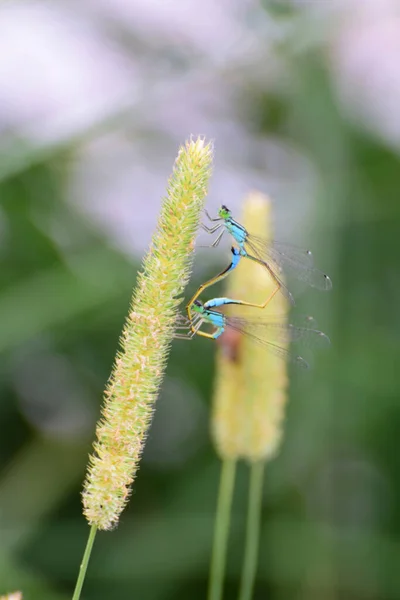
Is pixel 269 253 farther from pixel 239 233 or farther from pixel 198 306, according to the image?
pixel 198 306

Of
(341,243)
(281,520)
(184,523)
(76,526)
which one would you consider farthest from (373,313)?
(76,526)

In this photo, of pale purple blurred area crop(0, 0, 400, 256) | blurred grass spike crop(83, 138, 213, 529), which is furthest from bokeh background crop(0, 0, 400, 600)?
blurred grass spike crop(83, 138, 213, 529)

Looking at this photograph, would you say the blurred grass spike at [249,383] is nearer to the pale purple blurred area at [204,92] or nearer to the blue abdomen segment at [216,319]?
the blue abdomen segment at [216,319]

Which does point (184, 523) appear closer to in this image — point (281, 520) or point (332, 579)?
point (281, 520)

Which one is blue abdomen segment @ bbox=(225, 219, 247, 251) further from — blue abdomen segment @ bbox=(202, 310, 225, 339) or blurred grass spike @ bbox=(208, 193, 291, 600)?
blue abdomen segment @ bbox=(202, 310, 225, 339)

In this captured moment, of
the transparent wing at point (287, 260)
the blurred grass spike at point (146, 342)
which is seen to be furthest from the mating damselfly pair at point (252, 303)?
the blurred grass spike at point (146, 342)

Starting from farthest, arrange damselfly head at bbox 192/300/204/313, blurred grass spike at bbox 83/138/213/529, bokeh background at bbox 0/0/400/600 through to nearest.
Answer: bokeh background at bbox 0/0/400/600, damselfly head at bbox 192/300/204/313, blurred grass spike at bbox 83/138/213/529

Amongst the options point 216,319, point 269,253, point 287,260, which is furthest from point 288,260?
point 216,319
